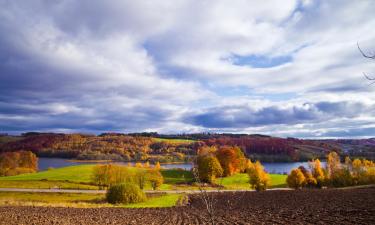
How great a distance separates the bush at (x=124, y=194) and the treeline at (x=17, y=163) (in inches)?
3590

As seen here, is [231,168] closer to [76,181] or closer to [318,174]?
[318,174]

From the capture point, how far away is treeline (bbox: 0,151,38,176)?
128 m

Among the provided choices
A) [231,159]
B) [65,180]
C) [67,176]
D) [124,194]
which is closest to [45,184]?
[65,180]

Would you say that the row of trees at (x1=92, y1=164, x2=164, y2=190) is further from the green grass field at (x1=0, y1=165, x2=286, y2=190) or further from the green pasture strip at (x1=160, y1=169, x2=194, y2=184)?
the green pasture strip at (x1=160, y1=169, x2=194, y2=184)

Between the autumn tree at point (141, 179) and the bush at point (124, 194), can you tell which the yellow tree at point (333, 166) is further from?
the bush at point (124, 194)

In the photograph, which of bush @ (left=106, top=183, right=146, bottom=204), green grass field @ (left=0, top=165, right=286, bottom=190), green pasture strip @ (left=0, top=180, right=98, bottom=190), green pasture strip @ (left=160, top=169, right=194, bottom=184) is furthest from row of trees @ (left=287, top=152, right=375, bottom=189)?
green pasture strip @ (left=0, top=180, right=98, bottom=190)

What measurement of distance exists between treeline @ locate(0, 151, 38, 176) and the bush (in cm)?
9119

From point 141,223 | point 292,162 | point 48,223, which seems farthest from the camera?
point 292,162

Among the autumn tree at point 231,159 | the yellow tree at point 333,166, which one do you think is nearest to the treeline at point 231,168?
the autumn tree at point 231,159

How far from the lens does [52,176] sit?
307ft

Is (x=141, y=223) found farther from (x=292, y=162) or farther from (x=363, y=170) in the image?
(x=292, y=162)

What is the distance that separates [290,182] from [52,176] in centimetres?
6069

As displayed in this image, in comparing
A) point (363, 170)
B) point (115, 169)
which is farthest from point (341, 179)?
point (115, 169)

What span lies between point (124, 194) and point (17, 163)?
358 feet
